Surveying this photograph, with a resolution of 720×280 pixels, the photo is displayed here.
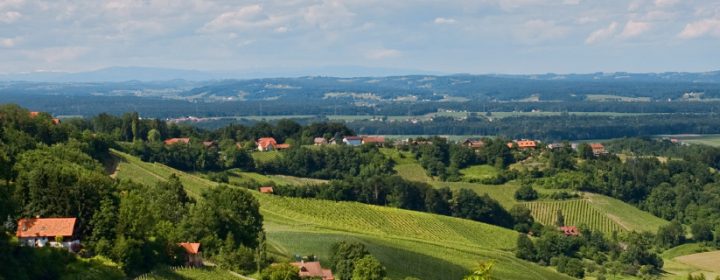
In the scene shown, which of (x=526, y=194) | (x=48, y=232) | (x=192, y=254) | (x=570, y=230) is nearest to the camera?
(x=48, y=232)

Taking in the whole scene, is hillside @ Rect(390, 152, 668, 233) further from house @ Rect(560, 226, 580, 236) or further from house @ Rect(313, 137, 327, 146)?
house @ Rect(313, 137, 327, 146)

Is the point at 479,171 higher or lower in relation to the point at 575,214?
higher

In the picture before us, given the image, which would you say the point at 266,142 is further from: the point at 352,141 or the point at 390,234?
the point at 390,234

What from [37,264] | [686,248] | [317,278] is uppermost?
[37,264]

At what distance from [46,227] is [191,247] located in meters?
→ 6.93

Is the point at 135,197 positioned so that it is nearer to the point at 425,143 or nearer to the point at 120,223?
the point at 120,223

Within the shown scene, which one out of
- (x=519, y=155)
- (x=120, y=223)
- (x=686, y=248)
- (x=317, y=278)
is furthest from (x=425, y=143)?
(x=120, y=223)

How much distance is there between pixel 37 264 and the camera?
35.8 meters

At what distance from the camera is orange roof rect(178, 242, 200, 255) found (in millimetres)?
45438

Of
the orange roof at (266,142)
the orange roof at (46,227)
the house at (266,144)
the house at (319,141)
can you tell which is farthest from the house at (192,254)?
the house at (319,141)

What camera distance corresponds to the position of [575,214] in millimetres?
100500

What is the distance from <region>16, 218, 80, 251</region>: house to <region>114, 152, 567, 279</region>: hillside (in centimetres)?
1592

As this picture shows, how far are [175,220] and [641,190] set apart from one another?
72.9 meters

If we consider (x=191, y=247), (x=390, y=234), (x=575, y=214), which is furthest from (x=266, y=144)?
(x=191, y=247)
